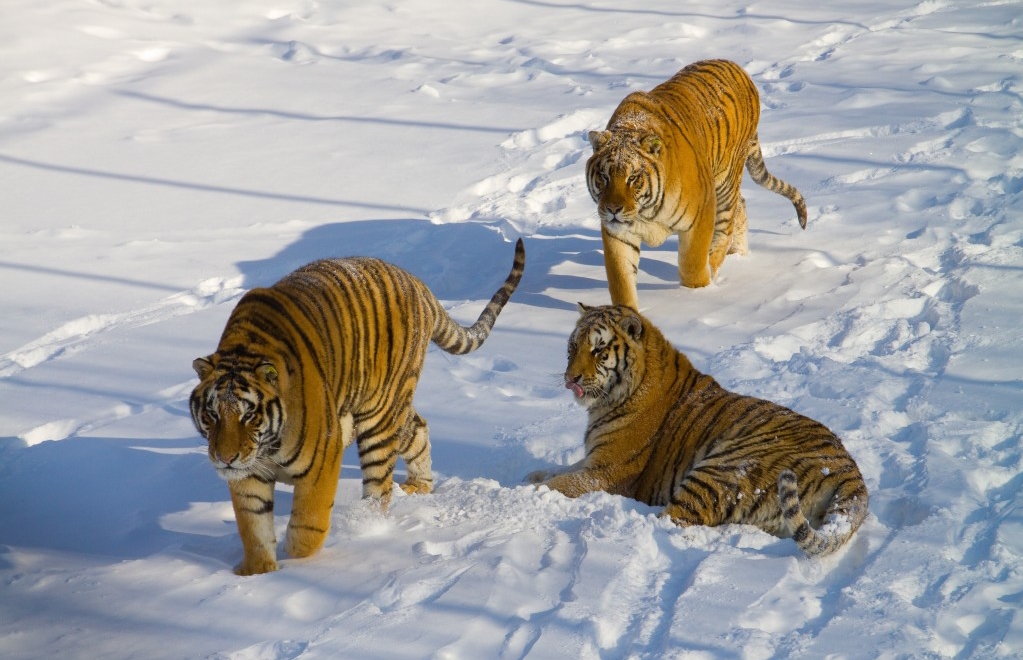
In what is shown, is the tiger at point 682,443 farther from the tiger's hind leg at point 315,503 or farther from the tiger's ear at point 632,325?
the tiger's hind leg at point 315,503

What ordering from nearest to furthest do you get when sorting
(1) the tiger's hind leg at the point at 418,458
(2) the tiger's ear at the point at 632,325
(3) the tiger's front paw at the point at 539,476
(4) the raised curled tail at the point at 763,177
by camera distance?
1. (2) the tiger's ear at the point at 632,325
2. (1) the tiger's hind leg at the point at 418,458
3. (3) the tiger's front paw at the point at 539,476
4. (4) the raised curled tail at the point at 763,177

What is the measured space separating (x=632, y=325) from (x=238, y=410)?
1.69 m

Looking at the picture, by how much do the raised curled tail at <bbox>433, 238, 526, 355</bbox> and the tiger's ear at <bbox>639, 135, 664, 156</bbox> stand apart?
1326 mm

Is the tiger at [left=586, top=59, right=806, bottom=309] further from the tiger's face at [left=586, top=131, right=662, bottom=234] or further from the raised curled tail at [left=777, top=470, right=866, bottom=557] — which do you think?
the raised curled tail at [left=777, top=470, right=866, bottom=557]

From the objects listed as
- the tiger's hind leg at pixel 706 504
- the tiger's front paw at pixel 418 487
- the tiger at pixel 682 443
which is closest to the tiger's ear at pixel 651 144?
the tiger at pixel 682 443

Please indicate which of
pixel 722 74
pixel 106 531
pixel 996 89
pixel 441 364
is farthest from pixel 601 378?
pixel 996 89

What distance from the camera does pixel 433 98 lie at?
10.7m

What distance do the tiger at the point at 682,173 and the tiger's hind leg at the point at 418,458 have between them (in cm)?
192

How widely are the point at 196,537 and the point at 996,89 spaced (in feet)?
26.5

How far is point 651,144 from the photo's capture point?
5.98 meters

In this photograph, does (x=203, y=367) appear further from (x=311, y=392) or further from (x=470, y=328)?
(x=470, y=328)

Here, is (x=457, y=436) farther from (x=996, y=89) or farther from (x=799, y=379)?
(x=996, y=89)

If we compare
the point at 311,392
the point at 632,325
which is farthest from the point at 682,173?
the point at 311,392

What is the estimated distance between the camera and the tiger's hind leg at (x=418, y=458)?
460 centimetres
